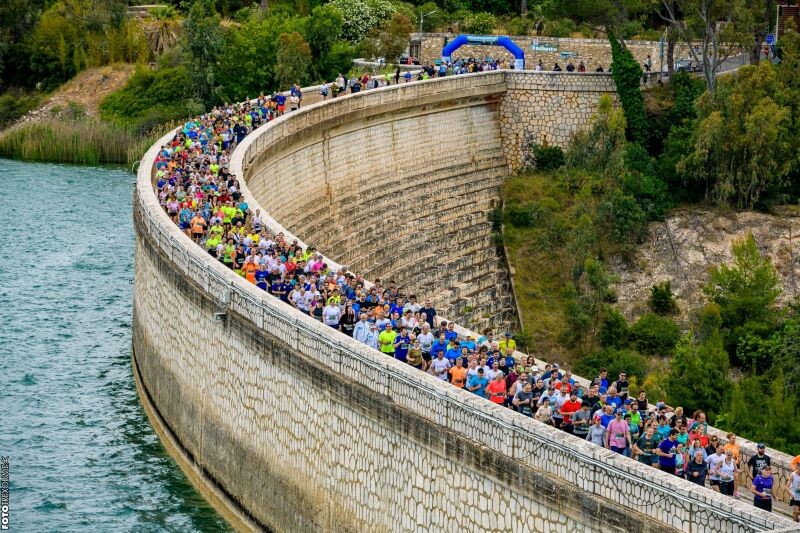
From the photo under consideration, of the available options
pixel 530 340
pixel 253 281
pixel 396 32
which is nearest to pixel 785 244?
pixel 530 340

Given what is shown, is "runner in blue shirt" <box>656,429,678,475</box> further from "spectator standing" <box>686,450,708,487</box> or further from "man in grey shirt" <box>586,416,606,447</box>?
"man in grey shirt" <box>586,416,606,447</box>

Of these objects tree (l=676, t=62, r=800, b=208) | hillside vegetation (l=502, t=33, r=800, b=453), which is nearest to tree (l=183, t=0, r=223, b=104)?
hillside vegetation (l=502, t=33, r=800, b=453)

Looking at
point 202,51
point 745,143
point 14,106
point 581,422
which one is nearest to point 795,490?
point 581,422

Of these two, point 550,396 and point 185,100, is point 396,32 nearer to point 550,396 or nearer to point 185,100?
point 185,100

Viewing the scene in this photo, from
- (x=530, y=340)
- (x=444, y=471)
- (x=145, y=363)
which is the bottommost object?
(x=530, y=340)

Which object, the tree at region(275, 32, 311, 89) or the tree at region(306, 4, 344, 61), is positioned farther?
the tree at region(306, 4, 344, 61)

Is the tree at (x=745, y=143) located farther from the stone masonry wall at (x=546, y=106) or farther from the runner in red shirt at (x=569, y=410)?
the runner in red shirt at (x=569, y=410)
